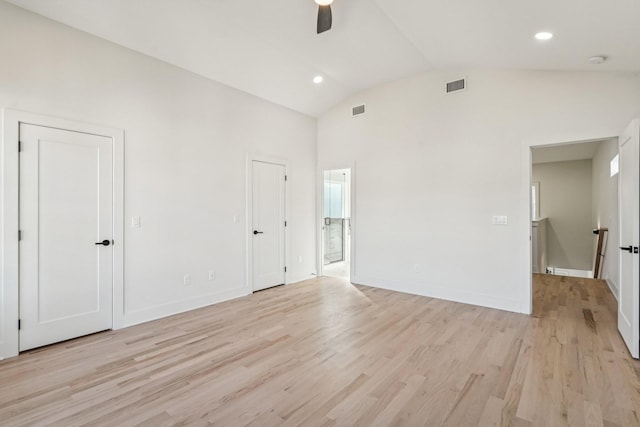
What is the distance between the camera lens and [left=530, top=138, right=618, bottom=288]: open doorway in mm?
6963

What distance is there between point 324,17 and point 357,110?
301cm

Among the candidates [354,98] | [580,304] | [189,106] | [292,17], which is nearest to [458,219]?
[580,304]

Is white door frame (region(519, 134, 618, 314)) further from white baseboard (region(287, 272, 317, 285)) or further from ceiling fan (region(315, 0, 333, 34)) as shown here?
white baseboard (region(287, 272, 317, 285))

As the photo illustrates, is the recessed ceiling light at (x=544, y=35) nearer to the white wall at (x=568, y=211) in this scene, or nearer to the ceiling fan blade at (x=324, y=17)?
the ceiling fan blade at (x=324, y=17)

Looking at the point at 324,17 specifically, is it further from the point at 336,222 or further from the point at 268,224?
the point at 336,222

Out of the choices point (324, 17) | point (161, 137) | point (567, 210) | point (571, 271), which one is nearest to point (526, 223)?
point (324, 17)

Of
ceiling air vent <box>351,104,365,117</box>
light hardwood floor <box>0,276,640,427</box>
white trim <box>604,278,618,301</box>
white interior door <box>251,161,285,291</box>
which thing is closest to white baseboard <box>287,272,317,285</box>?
white interior door <box>251,161,285,291</box>

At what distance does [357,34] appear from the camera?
151 inches

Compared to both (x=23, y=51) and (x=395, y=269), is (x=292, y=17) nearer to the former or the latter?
(x=23, y=51)

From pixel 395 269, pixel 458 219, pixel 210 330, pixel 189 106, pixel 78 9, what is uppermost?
pixel 78 9

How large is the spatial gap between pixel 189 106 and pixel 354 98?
2.82 meters

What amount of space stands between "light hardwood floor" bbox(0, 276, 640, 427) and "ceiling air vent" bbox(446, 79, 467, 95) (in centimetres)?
306

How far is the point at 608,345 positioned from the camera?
314cm

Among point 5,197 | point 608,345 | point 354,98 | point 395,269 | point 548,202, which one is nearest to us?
point 5,197
